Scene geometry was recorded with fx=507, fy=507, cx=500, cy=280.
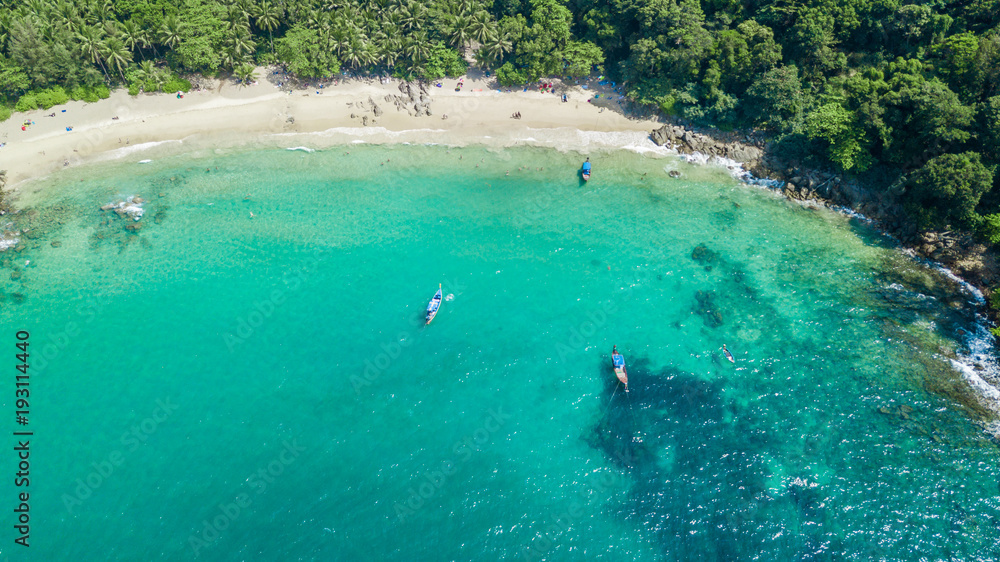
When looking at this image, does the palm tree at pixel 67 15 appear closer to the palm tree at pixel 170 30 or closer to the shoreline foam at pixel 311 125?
the shoreline foam at pixel 311 125

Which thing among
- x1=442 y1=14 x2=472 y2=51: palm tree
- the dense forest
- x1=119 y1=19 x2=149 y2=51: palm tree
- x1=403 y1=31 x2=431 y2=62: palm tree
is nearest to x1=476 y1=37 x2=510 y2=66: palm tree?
the dense forest

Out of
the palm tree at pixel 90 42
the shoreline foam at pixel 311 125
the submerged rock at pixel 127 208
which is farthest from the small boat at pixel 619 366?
the palm tree at pixel 90 42

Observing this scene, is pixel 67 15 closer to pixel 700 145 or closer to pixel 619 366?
pixel 619 366

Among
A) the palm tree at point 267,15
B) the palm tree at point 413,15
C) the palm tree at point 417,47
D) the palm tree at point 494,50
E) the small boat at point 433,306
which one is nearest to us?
the small boat at point 433,306

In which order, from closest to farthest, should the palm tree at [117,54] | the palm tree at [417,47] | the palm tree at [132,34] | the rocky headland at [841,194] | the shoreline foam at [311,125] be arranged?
the rocky headland at [841,194], the shoreline foam at [311,125], the palm tree at [117,54], the palm tree at [132,34], the palm tree at [417,47]

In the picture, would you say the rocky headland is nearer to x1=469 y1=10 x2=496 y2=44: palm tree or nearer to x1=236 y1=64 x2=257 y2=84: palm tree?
x1=469 y1=10 x2=496 y2=44: palm tree

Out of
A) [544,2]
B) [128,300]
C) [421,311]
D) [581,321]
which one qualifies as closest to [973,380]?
[581,321]

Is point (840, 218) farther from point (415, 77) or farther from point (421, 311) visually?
point (415, 77)
